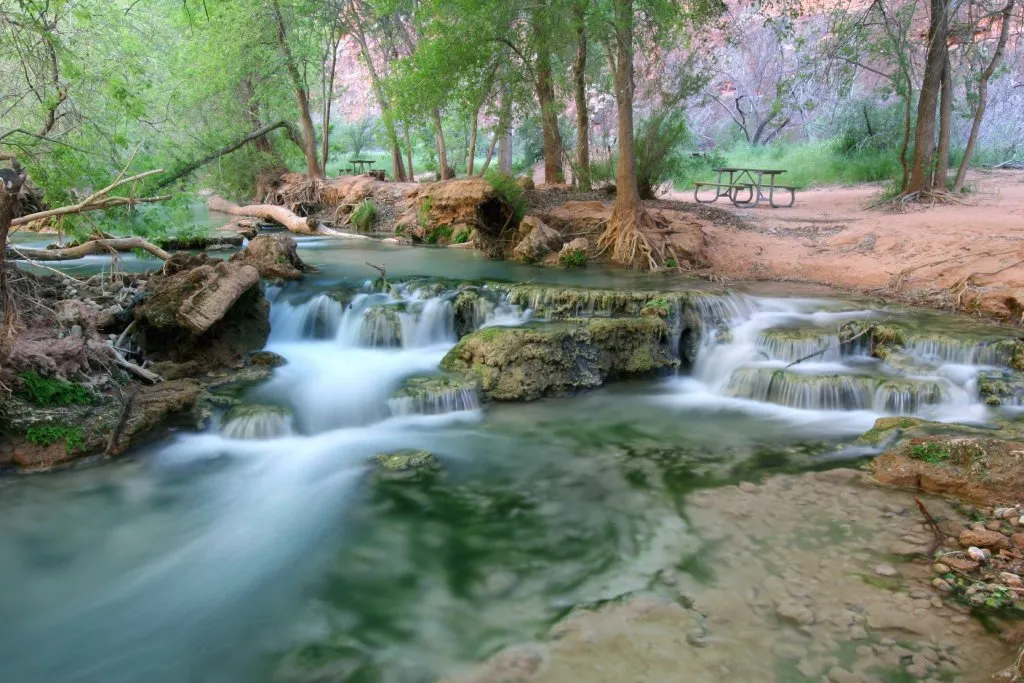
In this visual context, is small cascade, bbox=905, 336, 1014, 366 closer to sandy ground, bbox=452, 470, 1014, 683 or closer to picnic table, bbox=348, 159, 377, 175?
sandy ground, bbox=452, 470, 1014, 683

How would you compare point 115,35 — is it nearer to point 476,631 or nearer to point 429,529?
point 429,529

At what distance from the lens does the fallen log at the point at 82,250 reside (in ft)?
26.1

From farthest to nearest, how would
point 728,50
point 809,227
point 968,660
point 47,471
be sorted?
point 728,50, point 809,227, point 47,471, point 968,660

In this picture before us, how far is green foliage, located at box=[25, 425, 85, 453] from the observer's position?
234 inches

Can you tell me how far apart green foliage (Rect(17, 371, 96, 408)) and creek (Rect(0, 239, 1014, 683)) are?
74 centimetres

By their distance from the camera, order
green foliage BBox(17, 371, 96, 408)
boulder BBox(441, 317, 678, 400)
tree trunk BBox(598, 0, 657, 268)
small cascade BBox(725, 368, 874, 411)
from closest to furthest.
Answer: green foliage BBox(17, 371, 96, 408) < small cascade BBox(725, 368, 874, 411) < boulder BBox(441, 317, 678, 400) < tree trunk BBox(598, 0, 657, 268)

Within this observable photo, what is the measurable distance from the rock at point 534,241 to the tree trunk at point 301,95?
34.5 feet

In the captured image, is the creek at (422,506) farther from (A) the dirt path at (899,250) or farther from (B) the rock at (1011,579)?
(A) the dirt path at (899,250)

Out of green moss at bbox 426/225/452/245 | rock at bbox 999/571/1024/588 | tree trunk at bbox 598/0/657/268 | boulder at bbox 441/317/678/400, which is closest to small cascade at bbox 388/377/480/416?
boulder at bbox 441/317/678/400

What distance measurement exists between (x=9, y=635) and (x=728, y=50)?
36.2m

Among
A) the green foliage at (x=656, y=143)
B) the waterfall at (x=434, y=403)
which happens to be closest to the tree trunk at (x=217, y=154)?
the waterfall at (x=434, y=403)

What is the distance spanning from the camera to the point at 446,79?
14820mm

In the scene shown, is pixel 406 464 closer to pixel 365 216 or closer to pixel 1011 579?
pixel 1011 579

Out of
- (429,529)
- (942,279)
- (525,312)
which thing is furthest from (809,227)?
(429,529)
